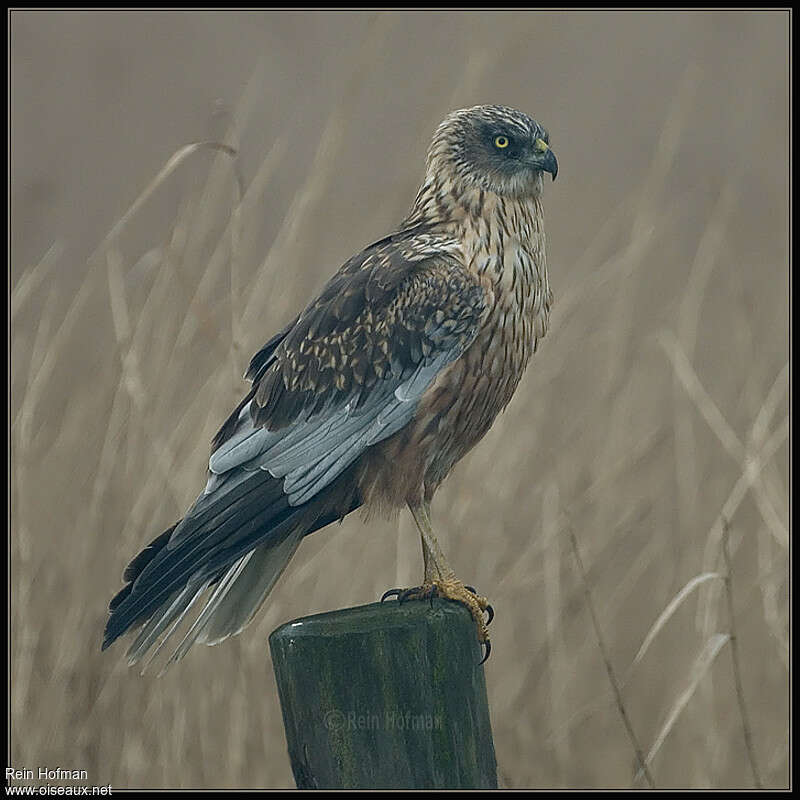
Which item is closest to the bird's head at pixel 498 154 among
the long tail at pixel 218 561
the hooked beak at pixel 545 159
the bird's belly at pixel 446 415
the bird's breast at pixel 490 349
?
the hooked beak at pixel 545 159

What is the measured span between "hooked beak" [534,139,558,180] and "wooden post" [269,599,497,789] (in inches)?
51.0

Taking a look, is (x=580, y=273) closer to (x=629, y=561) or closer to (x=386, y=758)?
(x=629, y=561)

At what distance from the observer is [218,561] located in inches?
97.9

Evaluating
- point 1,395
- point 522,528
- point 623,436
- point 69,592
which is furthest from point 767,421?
point 1,395

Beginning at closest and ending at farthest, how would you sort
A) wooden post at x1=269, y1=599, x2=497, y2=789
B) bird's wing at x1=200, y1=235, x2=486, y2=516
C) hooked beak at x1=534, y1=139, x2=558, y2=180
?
1. wooden post at x1=269, y1=599, x2=497, y2=789
2. bird's wing at x1=200, y1=235, x2=486, y2=516
3. hooked beak at x1=534, y1=139, x2=558, y2=180

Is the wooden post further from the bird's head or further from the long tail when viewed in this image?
the bird's head

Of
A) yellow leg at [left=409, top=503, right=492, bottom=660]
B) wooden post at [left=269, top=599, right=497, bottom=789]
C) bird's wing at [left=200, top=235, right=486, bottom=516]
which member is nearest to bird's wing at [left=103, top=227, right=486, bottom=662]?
bird's wing at [left=200, top=235, right=486, bottom=516]

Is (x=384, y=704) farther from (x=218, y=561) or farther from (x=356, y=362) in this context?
(x=356, y=362)

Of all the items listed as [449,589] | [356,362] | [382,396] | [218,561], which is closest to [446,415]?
[382,396]

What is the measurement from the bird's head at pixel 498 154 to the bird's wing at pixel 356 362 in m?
0.24

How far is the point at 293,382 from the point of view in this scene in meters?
2.91

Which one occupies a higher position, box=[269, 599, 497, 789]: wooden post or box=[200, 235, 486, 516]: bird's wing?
box=[200, 235, 486, 516]: bird's wing

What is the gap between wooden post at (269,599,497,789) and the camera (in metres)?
2.06

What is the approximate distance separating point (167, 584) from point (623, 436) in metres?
1.82
